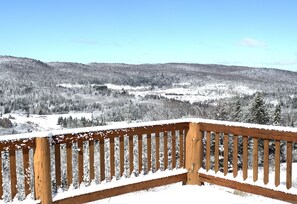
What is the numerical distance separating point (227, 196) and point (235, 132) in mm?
877

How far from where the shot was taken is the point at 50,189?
14.0 feet

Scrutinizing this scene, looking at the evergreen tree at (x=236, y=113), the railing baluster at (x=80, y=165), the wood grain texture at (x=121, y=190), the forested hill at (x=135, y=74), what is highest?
the forested hill at (x=135, y=74)

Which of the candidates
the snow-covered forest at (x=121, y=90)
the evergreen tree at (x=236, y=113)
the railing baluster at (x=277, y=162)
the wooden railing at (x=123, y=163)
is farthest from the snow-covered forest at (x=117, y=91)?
the railing baluster at (x=277, y=162)

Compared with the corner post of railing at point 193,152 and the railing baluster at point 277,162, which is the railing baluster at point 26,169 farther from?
the railing baluster at point 277,162

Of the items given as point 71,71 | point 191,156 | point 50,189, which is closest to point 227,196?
point 191,156

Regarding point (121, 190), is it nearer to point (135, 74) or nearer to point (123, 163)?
point (123, 163)

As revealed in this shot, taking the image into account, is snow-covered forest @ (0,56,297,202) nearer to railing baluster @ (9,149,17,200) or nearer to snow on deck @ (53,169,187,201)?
snow on deck @ (53,169,187,201)

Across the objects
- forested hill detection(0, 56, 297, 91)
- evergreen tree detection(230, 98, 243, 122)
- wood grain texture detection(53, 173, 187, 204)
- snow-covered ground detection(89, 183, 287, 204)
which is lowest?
evergreen tree detection(230, 98, 243, 122)

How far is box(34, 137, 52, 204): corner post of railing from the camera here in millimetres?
4195

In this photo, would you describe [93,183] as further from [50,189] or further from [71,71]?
[71,71]

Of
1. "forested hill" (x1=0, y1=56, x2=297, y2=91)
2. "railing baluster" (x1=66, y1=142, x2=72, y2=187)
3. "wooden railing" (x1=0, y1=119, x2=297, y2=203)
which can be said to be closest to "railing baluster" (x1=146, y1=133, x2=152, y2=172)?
"wooden railing" (x1=0, y1=119, x2=297, y2=203)

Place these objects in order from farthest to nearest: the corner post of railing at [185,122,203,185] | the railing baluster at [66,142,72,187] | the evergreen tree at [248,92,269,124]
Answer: the evergreen tree at [248,92,269,124] < the corner post of railing at [185,122,203,185] < the railing baluster at [66,142,72,187]

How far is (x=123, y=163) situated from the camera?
4.86m

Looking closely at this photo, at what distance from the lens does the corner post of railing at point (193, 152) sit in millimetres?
5453
